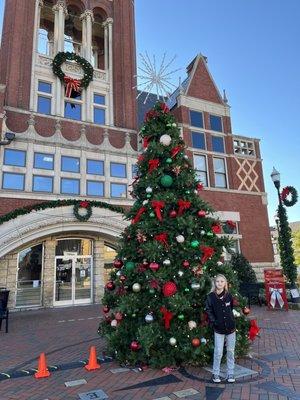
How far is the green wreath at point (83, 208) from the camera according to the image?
1638 cm

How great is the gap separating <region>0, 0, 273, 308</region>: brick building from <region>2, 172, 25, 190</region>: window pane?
50mm

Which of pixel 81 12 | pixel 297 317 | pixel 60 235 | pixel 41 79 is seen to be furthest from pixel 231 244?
pixel 81 12

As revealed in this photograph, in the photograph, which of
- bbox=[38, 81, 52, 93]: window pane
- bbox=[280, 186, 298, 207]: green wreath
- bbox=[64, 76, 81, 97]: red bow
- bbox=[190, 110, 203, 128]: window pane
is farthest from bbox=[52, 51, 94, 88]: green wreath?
bbox=[280, 186, 298, 207]: green wreath

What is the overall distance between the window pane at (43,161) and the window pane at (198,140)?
9.02m

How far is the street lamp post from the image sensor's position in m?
13.8

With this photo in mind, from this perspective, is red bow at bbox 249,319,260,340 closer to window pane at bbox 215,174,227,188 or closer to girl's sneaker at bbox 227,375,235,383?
girl's sneaker at bbox 227,375,235,383

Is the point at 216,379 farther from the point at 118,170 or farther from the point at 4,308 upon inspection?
the point at 118,170

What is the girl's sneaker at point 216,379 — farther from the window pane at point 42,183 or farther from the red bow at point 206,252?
the window pane at point 42,183

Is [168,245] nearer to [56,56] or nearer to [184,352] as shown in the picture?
[184,352]

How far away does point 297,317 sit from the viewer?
436 inches

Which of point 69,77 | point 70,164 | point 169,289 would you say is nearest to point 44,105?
point 69,77

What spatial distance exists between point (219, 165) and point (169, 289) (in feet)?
55.5

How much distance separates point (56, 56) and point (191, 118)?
362 inches

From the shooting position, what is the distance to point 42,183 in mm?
17000
